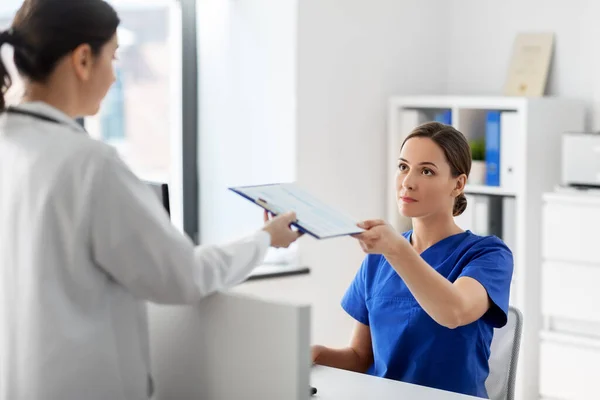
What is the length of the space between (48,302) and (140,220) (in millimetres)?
205

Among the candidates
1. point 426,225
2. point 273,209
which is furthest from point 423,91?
point 273,209

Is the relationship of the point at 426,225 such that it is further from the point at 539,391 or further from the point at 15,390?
the point at 539,391

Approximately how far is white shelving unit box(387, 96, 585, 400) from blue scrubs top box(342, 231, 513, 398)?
1701 millimetres

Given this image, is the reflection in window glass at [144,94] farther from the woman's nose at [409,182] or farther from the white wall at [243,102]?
the woman's nose at [409,182]

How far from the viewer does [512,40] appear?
446 centimetres

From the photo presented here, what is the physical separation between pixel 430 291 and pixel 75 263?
88 cm

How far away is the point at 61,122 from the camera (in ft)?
5.14

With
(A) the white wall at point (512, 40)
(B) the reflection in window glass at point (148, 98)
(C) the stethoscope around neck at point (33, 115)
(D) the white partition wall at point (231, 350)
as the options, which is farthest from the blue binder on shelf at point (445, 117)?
(C) the stethoscope around neck at point (33, 115)

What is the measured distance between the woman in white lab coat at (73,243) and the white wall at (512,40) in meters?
2.97

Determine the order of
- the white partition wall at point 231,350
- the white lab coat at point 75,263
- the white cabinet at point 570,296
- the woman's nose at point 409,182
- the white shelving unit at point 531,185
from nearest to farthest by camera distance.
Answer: the white lab coat at point 75,263, the white partition wall at point 231,350, the woman's nose at point 409,182, the white cabinet at point 570,296, the white shelving unit at point 531,185

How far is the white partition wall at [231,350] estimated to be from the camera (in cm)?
163

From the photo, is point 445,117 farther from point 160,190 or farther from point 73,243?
point 73,243

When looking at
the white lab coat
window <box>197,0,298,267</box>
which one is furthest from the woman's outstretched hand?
window <box>197,0,298,267</box>

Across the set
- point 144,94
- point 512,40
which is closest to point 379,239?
point 144,94
